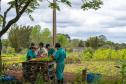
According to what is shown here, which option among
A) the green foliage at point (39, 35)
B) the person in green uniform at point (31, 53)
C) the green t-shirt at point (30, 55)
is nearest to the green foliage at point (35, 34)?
the green foliage at point (39, 35)

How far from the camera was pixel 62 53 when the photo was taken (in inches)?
848

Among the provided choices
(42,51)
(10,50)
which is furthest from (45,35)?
(42,51)

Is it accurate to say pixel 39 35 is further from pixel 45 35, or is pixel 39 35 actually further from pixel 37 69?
pixel 37 69

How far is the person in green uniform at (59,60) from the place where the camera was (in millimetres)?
21406

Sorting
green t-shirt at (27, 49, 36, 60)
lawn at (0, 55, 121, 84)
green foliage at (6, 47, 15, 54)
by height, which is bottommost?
green foliage at (6, 47, 15, 54)

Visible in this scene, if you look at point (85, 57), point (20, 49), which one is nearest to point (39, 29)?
point (20, 49)

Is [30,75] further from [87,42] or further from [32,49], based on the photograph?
[87,42]

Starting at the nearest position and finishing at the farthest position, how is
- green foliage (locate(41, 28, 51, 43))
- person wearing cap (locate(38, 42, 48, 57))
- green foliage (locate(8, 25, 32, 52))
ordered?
1. person wearing cap (locate(38, 42, 48, 57))
2. green foliage (locate(8, 25, 32, 52))
3. green foliage (locate(41, 28, 51, 43))

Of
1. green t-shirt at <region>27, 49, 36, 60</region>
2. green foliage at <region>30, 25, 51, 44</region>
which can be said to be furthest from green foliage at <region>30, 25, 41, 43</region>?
green t-shirt at <region>27, 49, 36, 60</region>

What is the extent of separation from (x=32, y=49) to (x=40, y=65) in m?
2.43

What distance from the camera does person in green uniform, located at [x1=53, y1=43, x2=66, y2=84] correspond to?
2141cm

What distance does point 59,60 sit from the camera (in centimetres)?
2172

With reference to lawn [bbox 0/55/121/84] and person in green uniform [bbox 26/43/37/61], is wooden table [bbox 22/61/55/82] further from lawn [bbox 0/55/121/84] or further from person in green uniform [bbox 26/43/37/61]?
person in green uniform [bbox 26/43/37/61]

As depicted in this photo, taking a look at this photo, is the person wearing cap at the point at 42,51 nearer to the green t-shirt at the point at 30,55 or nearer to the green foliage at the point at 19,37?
the green t-shirt at the point at 30,55
